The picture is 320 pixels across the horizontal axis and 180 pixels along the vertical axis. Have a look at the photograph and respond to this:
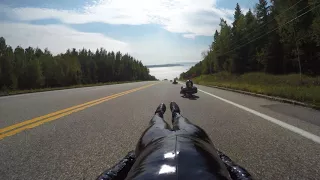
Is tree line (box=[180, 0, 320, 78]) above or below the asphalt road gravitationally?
above

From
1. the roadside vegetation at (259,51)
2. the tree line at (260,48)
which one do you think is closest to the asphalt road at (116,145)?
the roadside vegetation at (259,51)

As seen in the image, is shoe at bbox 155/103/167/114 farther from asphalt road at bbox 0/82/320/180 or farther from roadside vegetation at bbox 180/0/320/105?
roadside vegetation at bbox 180/0/320/105

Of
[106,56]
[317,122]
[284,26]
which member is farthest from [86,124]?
[106,56]

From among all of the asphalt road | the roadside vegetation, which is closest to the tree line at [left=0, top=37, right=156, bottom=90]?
the roadside vegetation

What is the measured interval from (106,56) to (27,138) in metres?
148

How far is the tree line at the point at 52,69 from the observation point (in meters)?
86.6

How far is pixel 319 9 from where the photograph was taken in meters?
28.1

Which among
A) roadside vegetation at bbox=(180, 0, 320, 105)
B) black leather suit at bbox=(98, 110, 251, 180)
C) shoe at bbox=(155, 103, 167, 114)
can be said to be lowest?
shoe at bbox=(155, 103, 167, 114)

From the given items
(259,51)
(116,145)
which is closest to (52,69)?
(259,51)

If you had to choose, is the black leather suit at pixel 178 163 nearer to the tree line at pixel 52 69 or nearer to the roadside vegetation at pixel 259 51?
the roadside vegetation at pixel 259 51

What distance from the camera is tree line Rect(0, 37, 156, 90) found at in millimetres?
86562

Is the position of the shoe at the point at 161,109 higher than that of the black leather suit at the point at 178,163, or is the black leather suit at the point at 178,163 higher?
the black leather suit at the point at 178,163

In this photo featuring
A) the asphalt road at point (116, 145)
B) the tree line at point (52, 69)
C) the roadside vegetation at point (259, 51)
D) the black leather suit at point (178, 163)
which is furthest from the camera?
the tree line at point (52, 69)

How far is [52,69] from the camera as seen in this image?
103 meters
